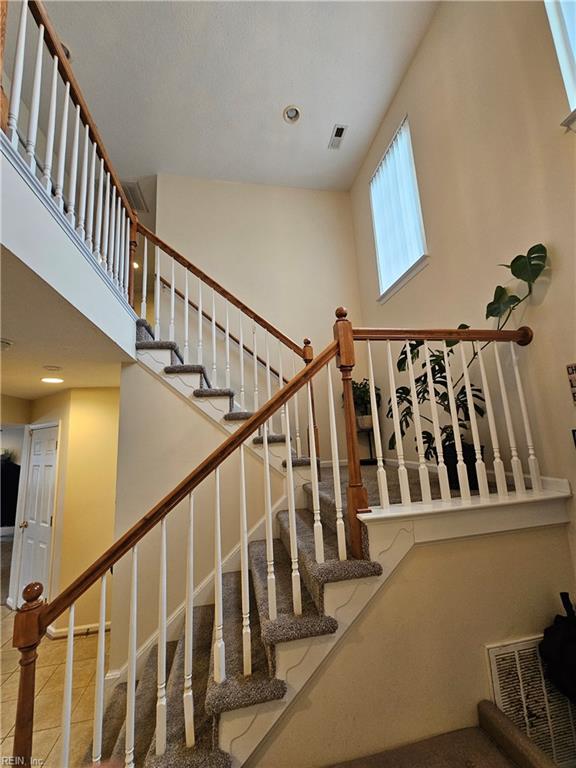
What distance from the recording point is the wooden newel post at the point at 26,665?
3.73 feet

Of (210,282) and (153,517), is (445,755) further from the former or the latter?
(210,282)

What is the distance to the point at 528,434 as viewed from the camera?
182 centimetres

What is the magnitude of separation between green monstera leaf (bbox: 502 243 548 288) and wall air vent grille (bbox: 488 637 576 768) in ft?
6.03

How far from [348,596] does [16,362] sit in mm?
2757

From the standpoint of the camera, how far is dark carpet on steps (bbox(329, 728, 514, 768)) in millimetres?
1358

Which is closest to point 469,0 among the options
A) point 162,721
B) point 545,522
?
point 545,522

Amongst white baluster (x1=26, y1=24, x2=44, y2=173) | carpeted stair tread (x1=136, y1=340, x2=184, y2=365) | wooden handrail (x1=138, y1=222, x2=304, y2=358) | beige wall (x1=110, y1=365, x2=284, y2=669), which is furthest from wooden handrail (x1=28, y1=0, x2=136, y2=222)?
beige wall (x1=110, y1=365, x2=284, y2=669)

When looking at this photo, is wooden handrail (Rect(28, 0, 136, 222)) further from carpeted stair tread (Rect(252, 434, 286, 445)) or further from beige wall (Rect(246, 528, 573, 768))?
beige wall (Rect(246, 528, 573, 768))

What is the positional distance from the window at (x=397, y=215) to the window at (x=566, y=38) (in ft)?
4.11

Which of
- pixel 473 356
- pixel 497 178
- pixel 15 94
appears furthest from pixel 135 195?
pixel 473 356

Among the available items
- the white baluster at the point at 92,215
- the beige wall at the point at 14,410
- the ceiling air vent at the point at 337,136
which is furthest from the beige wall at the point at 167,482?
the ceiling air vent at the point at 337,136

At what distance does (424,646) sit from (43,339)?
2.68 m

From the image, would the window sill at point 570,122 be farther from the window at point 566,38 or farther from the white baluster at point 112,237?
the white baluster at point 112,237

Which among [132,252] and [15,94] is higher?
[132,252]
